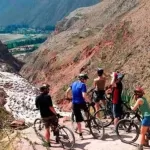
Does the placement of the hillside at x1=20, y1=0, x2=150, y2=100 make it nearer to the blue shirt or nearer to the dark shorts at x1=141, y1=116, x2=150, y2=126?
the blue shirt

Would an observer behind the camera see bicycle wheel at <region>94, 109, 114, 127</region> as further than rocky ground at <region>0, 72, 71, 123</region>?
No

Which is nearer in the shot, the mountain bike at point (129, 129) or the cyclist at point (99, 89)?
the mountain bike at point (129, 129)

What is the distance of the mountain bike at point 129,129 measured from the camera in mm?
12016

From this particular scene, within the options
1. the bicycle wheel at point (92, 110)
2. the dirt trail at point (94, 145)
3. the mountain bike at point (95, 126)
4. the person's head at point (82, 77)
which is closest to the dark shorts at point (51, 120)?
the dirt trail at point (94, 145)

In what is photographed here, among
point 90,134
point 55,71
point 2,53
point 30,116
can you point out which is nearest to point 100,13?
→ point 55,71

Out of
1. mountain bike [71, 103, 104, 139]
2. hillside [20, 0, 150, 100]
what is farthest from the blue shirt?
hillside [20, 0, 150, 100]

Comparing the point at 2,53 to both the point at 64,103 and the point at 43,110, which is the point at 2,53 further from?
the point at 43,110

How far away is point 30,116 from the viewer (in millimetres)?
27891

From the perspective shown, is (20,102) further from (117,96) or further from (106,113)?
(117,96)

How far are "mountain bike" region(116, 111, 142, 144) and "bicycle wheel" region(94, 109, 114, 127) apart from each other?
1.35m

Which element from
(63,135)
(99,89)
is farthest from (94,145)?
(99,89)

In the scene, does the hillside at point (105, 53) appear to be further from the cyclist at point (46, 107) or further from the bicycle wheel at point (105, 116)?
the cyclist at point (46, 107)

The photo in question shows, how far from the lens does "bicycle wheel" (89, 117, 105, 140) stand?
12.8 m

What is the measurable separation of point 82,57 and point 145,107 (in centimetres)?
3759
